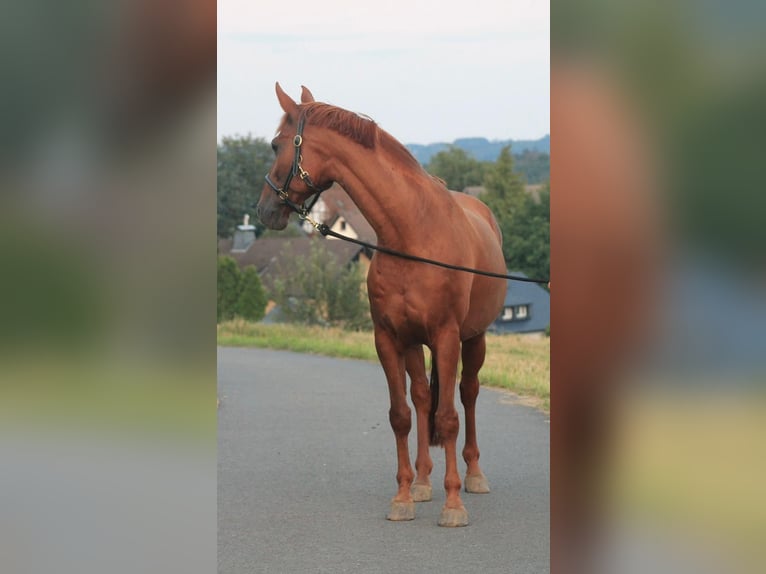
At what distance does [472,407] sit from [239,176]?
62.1 meters

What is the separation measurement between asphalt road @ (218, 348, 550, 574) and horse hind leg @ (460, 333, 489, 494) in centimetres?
13

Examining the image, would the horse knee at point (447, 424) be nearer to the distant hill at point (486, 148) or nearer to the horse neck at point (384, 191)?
the horse neck at point (384, 191)

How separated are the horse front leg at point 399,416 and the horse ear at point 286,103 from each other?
1392mm

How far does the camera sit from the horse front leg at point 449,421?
674 cm

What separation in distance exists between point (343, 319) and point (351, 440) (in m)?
13.3

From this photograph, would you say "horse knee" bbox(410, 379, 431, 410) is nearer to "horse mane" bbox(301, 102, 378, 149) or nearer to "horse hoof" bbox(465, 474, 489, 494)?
"horse hoof" bbox(465, 474, 489, 494)

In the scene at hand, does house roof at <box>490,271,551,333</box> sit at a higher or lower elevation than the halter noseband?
lower

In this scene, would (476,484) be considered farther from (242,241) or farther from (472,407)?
(242,241)

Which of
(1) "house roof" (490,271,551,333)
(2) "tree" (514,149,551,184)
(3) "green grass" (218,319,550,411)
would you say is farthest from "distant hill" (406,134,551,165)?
(3) "green grass" (218,319,550,411)

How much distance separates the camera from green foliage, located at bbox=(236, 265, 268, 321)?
3931 centimetres

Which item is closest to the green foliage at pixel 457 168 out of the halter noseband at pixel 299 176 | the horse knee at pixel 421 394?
the horse knee at pixel 421 394
